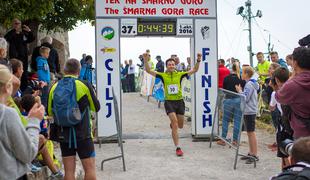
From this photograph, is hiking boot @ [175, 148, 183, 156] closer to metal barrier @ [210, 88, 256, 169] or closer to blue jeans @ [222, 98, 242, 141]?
metal barrier @ [210, 88, 256, 169]

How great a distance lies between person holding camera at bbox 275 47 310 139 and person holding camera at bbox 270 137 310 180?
63.8 inches

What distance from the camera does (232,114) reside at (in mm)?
8930

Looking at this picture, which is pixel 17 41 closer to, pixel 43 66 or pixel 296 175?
pixel 43 66

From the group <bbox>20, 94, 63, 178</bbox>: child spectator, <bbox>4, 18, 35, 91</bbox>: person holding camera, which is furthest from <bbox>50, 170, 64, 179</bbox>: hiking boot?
<bbox>4, 18, 35, 91</bbox>: person holding camera

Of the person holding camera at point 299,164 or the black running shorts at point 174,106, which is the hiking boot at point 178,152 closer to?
the black running shorts at point 174,106

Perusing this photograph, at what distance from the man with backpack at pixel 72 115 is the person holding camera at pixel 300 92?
223 centimetres

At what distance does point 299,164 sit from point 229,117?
20.8 ft

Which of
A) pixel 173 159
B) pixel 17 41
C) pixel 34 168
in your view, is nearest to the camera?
pixel 34 168

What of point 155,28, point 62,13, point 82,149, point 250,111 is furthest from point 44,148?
point 62,13

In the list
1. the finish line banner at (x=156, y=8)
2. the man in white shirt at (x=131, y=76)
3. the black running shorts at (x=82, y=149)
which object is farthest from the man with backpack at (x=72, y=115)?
the man in white shirt at (x=131, y=76)

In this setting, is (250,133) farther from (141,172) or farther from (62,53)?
(62,53)

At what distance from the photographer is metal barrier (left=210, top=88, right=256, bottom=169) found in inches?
322

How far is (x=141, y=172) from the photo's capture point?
25.4 ft

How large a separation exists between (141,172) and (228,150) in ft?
8.29
